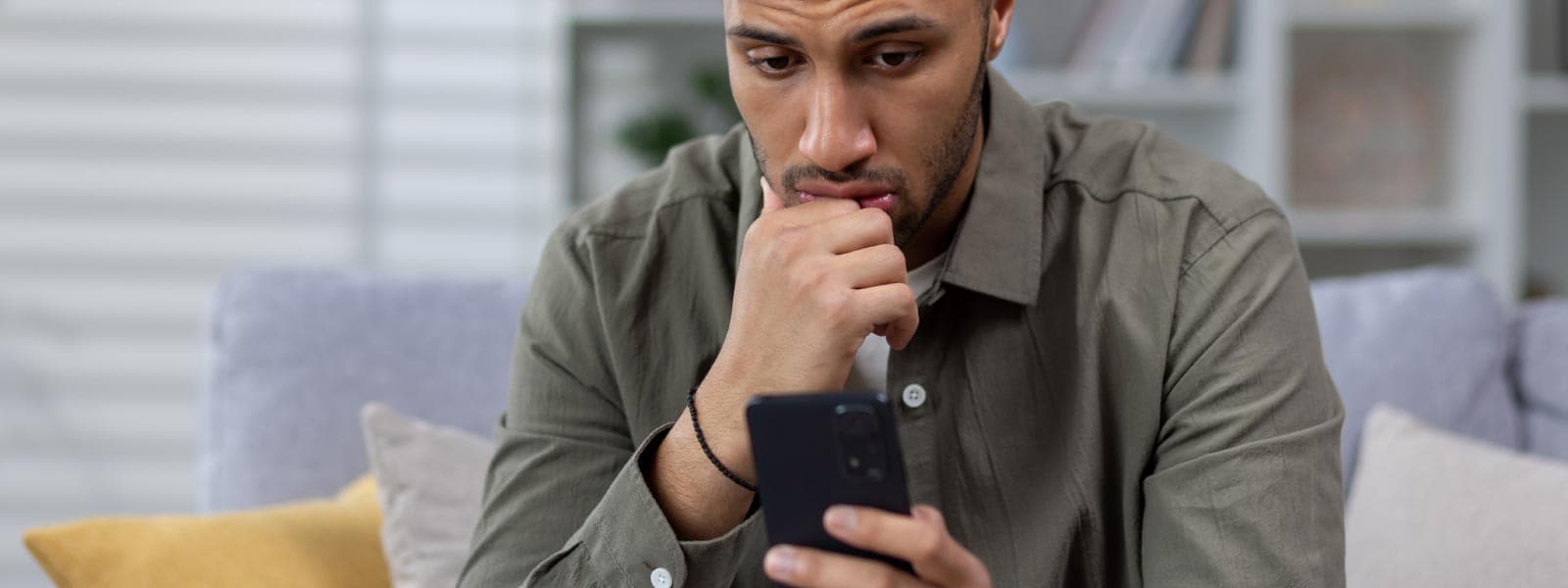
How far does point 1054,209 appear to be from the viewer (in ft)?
4.23

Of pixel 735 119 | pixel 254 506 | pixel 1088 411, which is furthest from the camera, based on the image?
pixel 735 119

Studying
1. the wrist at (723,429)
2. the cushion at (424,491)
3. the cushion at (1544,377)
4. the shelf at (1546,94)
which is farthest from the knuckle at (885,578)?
the shelf at (1546,94)

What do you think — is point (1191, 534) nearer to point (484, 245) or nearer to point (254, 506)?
point (254, 506)

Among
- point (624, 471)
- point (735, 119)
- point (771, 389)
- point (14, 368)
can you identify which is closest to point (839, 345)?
point (771, 389)

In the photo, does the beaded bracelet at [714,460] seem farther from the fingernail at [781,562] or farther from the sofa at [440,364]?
the sofa at [440,364]

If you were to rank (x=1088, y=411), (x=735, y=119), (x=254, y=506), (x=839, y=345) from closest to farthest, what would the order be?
(x=839, y=345)
(x=1088, y=411)
(x=254, y=506)
(x=735, y=119)

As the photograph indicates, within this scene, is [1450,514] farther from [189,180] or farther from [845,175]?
[189,180]

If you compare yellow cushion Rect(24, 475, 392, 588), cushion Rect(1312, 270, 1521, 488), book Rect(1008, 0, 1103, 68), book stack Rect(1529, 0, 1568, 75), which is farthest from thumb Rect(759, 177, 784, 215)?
book stack Rect(1529, 0, 1568, 75)

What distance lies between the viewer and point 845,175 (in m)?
1.12

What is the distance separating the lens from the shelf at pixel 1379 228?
2.69 m

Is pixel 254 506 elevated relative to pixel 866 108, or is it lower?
lower

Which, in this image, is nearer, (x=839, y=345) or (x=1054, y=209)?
(x=839, y=345)

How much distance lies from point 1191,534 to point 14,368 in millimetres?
2572

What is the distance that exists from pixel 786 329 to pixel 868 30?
0.24 metres
